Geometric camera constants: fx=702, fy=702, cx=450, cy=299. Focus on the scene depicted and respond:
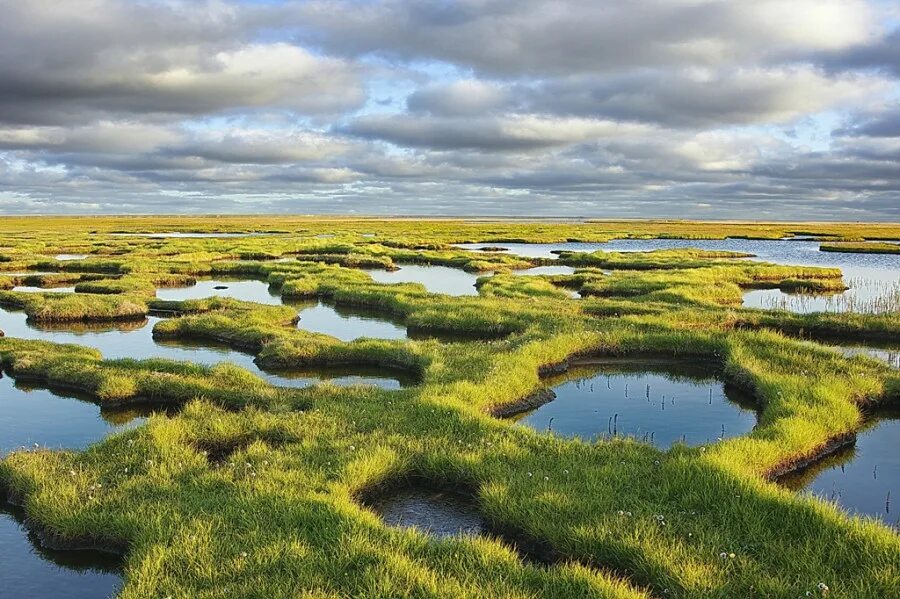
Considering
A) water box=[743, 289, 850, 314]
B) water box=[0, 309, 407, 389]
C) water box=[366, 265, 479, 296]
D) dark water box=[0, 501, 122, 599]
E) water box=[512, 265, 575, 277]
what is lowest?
dark water box=[0, 501, 122, 599]

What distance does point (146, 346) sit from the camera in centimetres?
3206

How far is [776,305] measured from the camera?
44.9 meters

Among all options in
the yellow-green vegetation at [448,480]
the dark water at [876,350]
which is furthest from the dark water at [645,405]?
the dark water at [876,350]

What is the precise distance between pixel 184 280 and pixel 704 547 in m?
53.6

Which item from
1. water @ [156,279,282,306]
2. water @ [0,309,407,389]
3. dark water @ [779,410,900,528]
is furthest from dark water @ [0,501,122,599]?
water @ [156,279,282,306]

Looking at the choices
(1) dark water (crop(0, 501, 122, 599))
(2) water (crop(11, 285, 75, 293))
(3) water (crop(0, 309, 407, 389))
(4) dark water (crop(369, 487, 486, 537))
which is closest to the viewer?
(1) dark water (crop(0, 501, 122, 599))

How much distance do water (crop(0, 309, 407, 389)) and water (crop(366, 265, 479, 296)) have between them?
2141cm

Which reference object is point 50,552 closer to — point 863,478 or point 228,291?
point 863,478

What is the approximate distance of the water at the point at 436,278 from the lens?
53188mm

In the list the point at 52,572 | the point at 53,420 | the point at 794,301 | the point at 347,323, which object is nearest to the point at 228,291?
the point at 347,323

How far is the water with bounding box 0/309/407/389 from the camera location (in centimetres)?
2558

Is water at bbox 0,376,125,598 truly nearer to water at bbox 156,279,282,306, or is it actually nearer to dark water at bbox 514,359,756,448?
dark water at bbox 514,359,756,448

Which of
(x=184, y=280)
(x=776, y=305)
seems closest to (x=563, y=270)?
(x=776, y=305)

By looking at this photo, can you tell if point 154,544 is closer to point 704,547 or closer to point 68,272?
point 704,547
